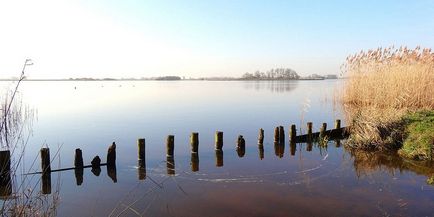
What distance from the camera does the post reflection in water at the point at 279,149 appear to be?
11.3 metres

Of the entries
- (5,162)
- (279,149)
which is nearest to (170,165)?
(279,149)

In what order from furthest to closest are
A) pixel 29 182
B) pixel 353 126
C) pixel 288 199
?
pixel 353 126 → pixel 29 182 → pixel 288 199

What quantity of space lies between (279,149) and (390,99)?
26.5ft

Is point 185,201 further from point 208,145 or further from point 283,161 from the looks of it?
point 208,145


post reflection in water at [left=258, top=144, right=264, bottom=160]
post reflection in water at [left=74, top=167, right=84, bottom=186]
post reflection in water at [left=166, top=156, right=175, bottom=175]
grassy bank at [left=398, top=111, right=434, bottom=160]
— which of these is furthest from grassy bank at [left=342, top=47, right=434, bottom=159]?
post reflection in water at [left=74, top=167, right=84, bottom=186]

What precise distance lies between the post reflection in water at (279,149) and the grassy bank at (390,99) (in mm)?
2200

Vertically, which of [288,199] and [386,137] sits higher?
[386,137]

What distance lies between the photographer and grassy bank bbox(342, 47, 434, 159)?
10.8m

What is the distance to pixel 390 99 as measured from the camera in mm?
16969

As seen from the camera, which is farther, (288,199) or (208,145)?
(208,145)

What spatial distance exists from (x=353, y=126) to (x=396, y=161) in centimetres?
273

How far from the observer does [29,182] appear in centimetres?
827

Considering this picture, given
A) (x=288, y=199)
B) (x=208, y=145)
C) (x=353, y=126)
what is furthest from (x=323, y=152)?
(x=288, y=199)

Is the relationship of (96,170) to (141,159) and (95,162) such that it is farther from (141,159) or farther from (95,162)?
(141,159)
